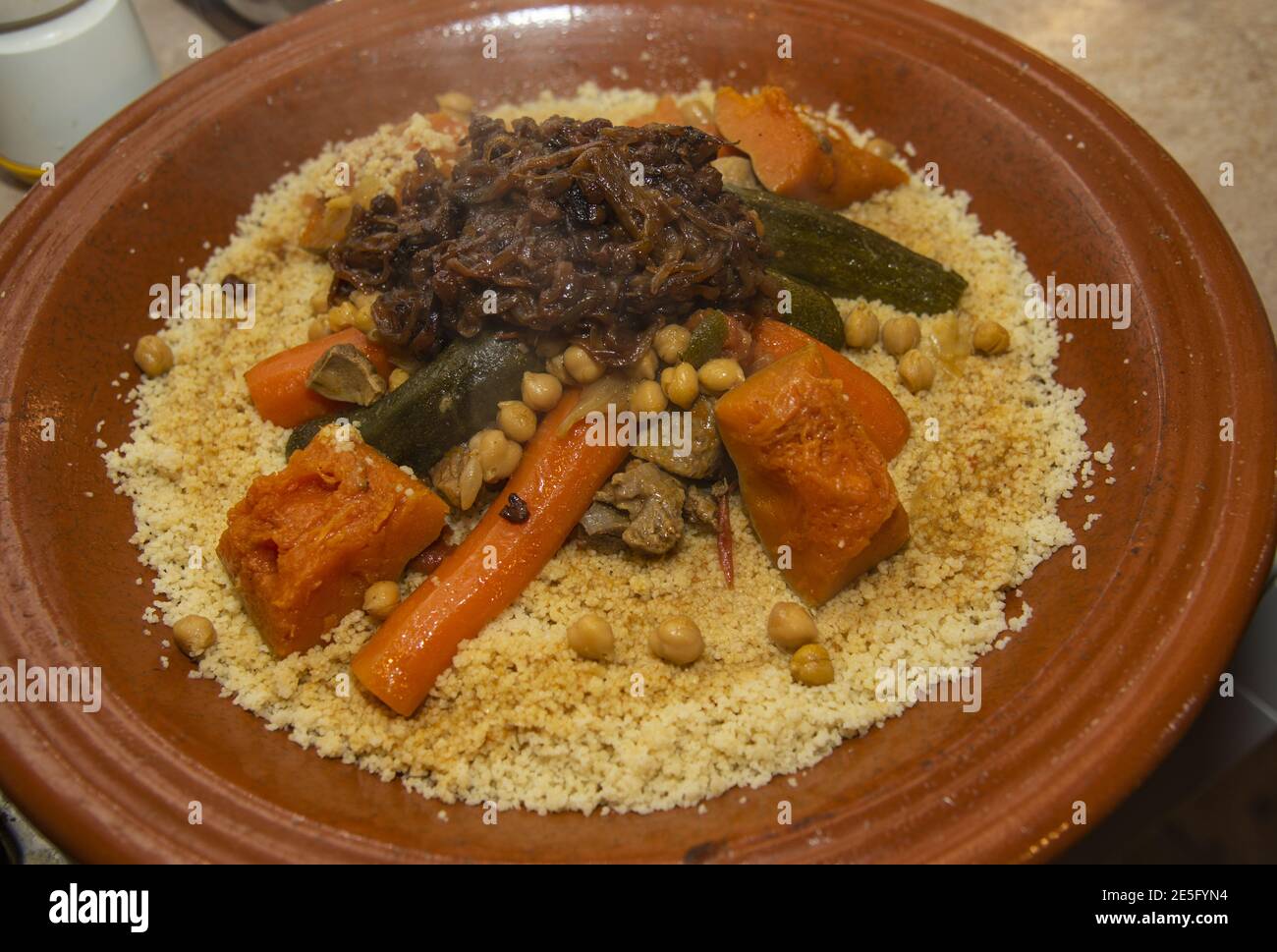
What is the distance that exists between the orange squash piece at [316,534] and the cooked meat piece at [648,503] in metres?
0.66

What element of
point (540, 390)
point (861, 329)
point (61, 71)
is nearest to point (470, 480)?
point (540, 390)

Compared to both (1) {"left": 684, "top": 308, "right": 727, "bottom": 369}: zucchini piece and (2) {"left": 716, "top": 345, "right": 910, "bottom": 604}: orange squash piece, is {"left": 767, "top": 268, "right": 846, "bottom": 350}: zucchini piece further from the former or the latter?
(2) {"left": 716, "top": 345, "right": 910, "bottom": 604}: orange squash piece

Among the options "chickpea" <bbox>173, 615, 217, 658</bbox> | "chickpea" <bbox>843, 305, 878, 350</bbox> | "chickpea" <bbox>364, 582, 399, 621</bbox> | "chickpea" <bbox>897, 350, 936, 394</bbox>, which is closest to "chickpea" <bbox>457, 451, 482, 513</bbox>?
"chickpea" <bbox>364, 582, 399, 621</bbox>

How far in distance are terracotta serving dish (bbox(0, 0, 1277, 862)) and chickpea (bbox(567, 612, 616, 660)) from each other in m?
0.51

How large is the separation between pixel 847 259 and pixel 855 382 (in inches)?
24.8

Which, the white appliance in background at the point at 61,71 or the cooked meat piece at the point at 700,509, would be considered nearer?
the cooked meat piece at the point at 700,509

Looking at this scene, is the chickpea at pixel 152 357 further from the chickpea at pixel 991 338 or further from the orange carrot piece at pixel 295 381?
the chickpea at pixel 991 338

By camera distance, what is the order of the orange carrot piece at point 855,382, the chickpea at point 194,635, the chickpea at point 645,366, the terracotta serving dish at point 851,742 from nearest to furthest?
the terracotta serving dish at point 851,742, the chickpea at point 194,635, the chickpea at point 645,366, the orange carrot piece at point 855,382

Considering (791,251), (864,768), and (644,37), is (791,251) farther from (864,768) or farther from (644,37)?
(864,768)

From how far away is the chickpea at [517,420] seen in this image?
340 centimetres

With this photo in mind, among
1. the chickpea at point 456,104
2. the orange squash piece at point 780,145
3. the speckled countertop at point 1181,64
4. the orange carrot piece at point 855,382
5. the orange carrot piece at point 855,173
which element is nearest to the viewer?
the orange carrot piece at point 855,382

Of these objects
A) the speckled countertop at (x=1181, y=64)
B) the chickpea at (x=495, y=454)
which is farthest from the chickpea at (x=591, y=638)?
the speckled countertop at (x=1181, y=64)

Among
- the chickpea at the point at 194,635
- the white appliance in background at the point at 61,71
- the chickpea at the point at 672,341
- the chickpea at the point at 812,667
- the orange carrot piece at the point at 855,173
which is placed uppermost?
the white appliance in background at the point at 61,71

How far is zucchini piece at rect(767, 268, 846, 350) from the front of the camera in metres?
3.70
